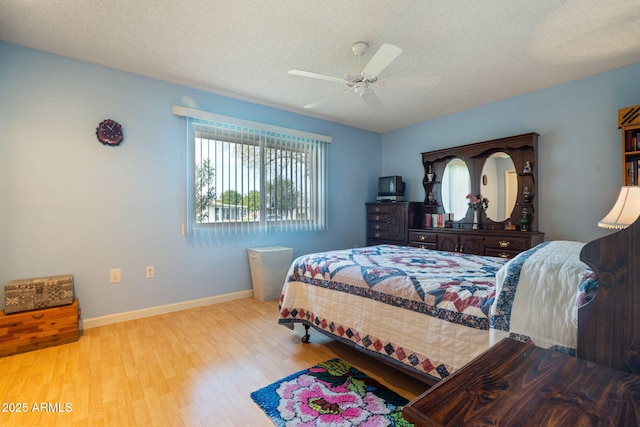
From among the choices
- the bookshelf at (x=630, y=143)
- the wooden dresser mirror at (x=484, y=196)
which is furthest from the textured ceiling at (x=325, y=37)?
the wooden dresser mirror at (x=484, y=196)

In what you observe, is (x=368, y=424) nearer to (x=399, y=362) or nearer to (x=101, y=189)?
(x=399, y=362)

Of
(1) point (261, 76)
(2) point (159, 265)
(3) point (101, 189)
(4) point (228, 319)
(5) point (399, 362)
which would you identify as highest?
(1) point (261, 76)

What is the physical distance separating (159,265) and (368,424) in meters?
2.50

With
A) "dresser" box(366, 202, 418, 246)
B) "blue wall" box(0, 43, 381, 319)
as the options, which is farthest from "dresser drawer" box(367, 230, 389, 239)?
"blue wall" box(0, 43, 381, 319)

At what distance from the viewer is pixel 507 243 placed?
10.4 ft

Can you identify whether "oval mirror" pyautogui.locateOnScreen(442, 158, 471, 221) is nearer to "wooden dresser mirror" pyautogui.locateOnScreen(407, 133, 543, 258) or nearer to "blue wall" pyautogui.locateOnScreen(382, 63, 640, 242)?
"wooden dresser mirror" pyautogui.locateOnScreen(407, 133, 543, 258)

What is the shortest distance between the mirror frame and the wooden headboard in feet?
9.76

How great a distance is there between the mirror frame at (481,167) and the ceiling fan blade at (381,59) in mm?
2272

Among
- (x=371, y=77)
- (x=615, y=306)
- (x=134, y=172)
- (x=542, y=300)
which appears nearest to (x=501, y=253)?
(x=542, y=300)

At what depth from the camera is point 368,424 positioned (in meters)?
1.39

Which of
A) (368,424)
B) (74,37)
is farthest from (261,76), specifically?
(368,424)

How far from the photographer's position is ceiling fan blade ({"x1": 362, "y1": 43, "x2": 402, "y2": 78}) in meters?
1.78

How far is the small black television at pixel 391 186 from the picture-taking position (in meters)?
4.43

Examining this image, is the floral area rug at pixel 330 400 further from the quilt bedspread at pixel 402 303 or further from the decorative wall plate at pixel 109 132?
the decorative wall plate at pixel 109 132
